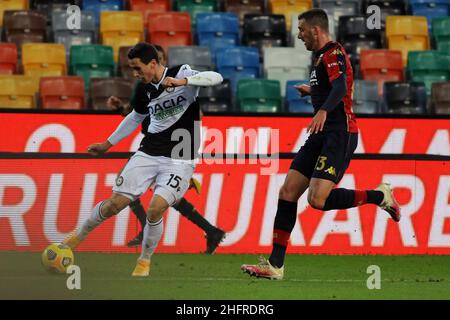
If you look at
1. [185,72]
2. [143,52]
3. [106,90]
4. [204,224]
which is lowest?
[204,224]

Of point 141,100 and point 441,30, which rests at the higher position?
point 141,100

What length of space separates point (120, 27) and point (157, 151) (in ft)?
22.5

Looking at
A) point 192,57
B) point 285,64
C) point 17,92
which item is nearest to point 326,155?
point 17,92

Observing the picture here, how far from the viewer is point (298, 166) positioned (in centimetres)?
926

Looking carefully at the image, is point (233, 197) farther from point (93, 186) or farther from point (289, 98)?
point (289, 98)

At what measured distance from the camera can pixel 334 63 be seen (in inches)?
352

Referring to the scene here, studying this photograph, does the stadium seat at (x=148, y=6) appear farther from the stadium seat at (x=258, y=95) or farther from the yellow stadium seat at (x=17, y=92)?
the yellow stadium seat at (x=17, y=92)

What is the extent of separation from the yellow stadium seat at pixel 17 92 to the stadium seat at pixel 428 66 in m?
5.51

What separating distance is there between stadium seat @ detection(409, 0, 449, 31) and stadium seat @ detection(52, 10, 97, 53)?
5217 millimetres

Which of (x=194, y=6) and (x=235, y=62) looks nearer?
(x=235, y=62)

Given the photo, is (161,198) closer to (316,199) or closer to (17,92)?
(316,199)

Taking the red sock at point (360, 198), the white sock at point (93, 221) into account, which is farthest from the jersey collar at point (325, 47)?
A: the white sock at point (93, 221)

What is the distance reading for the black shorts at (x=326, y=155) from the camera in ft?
29.8

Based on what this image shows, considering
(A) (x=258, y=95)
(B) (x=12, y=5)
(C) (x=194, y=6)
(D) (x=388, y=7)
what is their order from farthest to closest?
(D) (x=388, y=7) → (C) (x=194, y=6) → (B) (x=12, y=5) → (A) (x=258, y=95)
